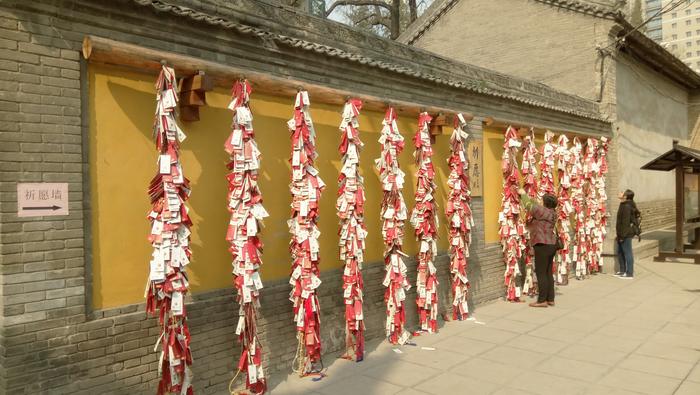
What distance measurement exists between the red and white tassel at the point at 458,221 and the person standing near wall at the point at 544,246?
1536 mm

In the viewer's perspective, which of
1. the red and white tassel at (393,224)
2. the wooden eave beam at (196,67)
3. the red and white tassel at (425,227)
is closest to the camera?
the wooden eave beam at (196,67)

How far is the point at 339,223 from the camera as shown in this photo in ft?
20.8

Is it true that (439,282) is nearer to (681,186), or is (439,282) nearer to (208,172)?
(208,172)

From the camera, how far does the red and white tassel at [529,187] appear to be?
954 cm

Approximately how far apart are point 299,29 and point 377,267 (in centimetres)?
321

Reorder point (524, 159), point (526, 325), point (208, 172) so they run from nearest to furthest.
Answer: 1. point (208, 172)
2. point (526, 325)
3. point (524, 159)

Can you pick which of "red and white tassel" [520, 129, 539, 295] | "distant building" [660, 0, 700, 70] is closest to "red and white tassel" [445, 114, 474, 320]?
"red and white tassel" [520, 129, 539, 295]

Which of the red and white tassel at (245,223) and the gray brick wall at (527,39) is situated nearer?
the red and white tassel at (245,223)

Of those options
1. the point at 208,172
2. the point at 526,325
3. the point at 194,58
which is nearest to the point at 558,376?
the point at 526,325

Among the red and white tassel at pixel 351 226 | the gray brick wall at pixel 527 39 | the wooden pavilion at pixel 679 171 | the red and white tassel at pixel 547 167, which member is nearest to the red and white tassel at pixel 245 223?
the red and white tassel at pixel 351 226

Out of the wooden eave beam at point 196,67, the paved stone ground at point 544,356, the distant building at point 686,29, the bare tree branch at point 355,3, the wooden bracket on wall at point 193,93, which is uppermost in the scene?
the distant building at point 686,29

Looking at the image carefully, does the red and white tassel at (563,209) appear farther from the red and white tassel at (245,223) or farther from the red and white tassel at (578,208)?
the red and white tassel at (245,223)

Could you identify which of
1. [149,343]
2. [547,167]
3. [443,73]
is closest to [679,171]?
[547,167]

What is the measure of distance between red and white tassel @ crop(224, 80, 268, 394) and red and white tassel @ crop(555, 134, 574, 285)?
24.4ft
